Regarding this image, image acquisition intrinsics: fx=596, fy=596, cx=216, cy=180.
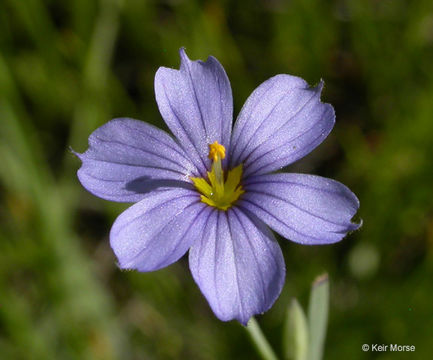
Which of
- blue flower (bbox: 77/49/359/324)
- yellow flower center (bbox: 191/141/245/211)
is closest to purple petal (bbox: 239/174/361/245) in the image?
blue flower (bbox: 77/49/359/324)

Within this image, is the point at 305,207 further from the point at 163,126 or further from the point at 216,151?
the point at 163,126

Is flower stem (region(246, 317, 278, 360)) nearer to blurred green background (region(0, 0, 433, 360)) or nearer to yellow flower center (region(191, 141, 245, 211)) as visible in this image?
yellow flower center (region(191, 141, 245, 211))

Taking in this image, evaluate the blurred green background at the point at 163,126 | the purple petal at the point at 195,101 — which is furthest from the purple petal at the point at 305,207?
the blurred green background at the point at 163,126

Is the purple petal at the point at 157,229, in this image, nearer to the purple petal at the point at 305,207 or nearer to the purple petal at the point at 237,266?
the purple petal at the point at 237,266

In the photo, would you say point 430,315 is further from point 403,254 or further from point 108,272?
point 108,272

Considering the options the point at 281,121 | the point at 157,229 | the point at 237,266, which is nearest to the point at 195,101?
the point at 281,121

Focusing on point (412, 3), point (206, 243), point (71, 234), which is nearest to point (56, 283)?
point (71, 234)
